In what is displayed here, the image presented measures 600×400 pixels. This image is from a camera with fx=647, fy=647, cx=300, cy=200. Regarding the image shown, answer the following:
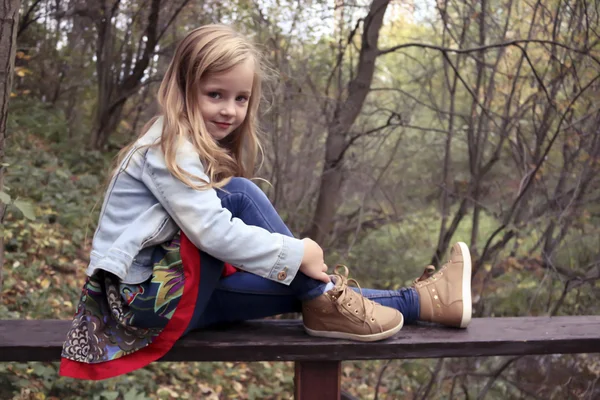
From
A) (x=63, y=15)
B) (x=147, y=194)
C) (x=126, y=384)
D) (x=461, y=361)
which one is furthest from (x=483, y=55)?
(x=63, y=15)

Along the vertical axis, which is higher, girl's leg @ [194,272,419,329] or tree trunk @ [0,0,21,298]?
tree trunk @ [0,0,21,298]

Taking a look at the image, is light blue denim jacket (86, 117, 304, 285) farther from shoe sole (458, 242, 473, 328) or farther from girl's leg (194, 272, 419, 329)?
shoe sole (458, 242, 473, 328)

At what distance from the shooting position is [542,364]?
5074 mm

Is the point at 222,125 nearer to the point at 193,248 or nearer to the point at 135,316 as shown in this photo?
the point at 193,248

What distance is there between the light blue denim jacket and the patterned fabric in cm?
5

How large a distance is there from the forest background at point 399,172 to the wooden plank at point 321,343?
1193 mm

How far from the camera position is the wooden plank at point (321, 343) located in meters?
2.03

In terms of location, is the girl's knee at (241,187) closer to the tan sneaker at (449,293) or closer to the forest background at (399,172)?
the tan sneaker at (449,293)

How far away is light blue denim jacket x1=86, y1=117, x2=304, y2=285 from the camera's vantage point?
185cm

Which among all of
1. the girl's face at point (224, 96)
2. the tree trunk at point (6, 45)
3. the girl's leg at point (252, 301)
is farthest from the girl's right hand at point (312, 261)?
the tree trunk at point (6, 45)

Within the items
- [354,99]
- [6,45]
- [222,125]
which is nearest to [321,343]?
[222,125]

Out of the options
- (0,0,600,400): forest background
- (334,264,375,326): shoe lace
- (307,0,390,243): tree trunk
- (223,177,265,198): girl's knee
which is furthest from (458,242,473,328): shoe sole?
(307,0,390,243): tree trunk

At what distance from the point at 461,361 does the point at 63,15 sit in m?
5.98

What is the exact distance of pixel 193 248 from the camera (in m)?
1.92
